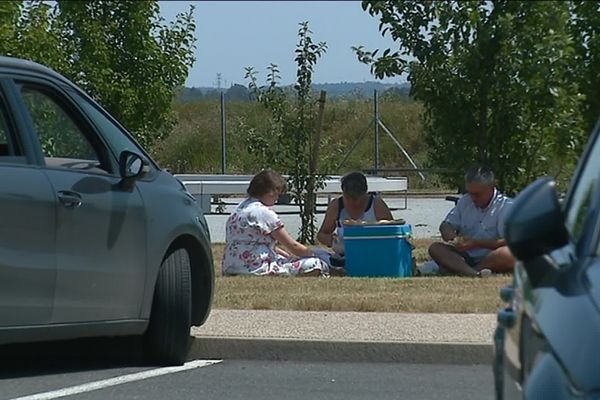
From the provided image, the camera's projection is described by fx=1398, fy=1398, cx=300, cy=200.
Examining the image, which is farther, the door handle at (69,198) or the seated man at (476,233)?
the seated man at (476,233)

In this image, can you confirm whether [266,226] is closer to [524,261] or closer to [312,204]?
[312,204]

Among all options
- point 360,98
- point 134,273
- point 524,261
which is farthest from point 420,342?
point 360,98

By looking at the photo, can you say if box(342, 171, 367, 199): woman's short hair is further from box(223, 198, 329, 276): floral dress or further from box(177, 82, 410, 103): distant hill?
box(177, 82, 410, 103): distant hill

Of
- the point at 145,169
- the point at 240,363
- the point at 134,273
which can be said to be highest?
the point at 145,169

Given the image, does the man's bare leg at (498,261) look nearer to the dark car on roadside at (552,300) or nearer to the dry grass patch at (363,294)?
the dry grass patch at (363,294)

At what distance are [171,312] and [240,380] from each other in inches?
22.8

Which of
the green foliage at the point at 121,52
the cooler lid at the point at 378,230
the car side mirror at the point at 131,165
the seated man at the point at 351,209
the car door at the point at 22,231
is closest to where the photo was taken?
the car door at the point at 22,231

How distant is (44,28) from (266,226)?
5910 millimetres

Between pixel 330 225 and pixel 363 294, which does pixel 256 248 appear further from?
pixel 363 294

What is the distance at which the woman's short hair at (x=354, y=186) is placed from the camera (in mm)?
12562

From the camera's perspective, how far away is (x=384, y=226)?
470 inches

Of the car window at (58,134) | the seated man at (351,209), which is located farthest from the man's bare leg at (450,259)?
the car window at (58,134)

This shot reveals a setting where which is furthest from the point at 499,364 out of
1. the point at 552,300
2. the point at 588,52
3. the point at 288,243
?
the point at 588,52

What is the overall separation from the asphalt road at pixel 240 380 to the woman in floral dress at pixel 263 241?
3172 millimetres
